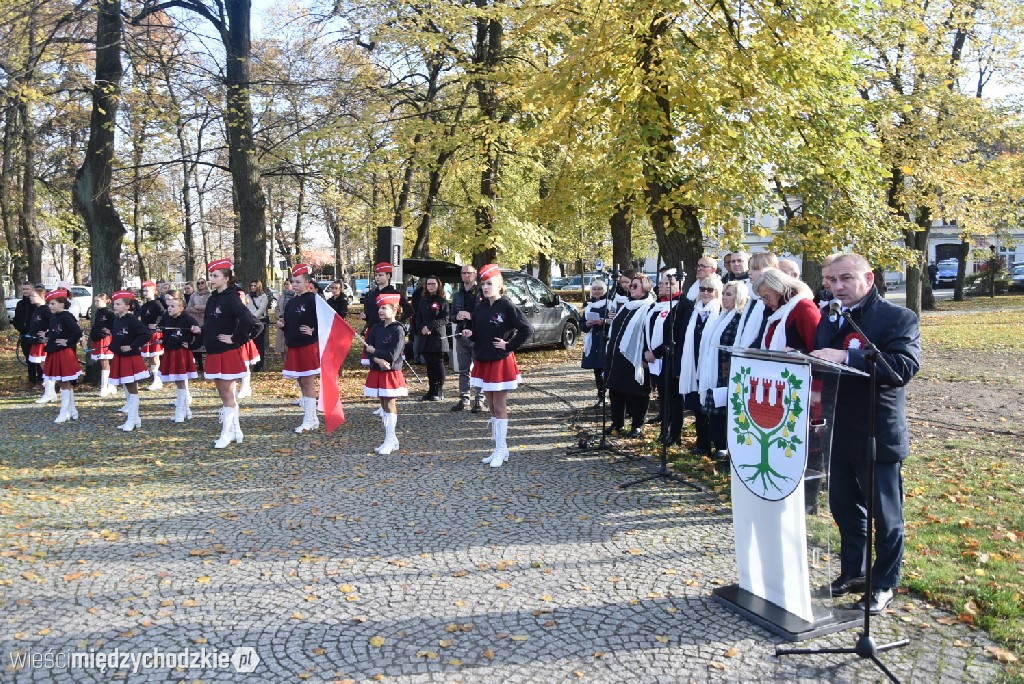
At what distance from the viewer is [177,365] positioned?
10.8 m

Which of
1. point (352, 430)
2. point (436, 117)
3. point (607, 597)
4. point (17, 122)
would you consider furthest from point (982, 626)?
point (17, 122)

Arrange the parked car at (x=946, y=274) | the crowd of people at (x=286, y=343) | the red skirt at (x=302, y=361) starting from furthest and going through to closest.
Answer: the parked car at (x=946, y=274) < the red skirt at (x=302, y=361) < the crowd of people at (x=286, y=343)

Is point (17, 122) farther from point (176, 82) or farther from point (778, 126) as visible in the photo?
point (778, 126)

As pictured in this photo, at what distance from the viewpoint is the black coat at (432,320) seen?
39.6ft

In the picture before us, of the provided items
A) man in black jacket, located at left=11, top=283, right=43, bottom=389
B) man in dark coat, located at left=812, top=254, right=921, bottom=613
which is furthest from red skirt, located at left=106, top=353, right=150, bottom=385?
man in dark coat, located at left=812, top=254, right=921, bottom=613

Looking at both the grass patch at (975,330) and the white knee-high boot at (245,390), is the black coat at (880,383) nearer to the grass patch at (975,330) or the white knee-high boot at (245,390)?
the white knee-high boot at (245,390)

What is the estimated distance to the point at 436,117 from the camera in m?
18.8

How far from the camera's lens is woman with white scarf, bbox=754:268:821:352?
5.56m

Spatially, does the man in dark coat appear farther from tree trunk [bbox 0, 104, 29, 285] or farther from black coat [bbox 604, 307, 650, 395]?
tree trunk [bbox 0, 104, 29, 285]

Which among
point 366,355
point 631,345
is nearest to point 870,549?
point 631,345

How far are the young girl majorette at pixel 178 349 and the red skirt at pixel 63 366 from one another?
1266mm

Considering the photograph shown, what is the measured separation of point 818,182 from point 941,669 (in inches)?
384

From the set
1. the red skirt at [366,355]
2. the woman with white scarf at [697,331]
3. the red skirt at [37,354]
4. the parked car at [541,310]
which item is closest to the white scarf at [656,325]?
the woman with white scarf at [697,331]

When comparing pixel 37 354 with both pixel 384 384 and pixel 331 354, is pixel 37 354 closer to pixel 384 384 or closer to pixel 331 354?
pixel 331 354
